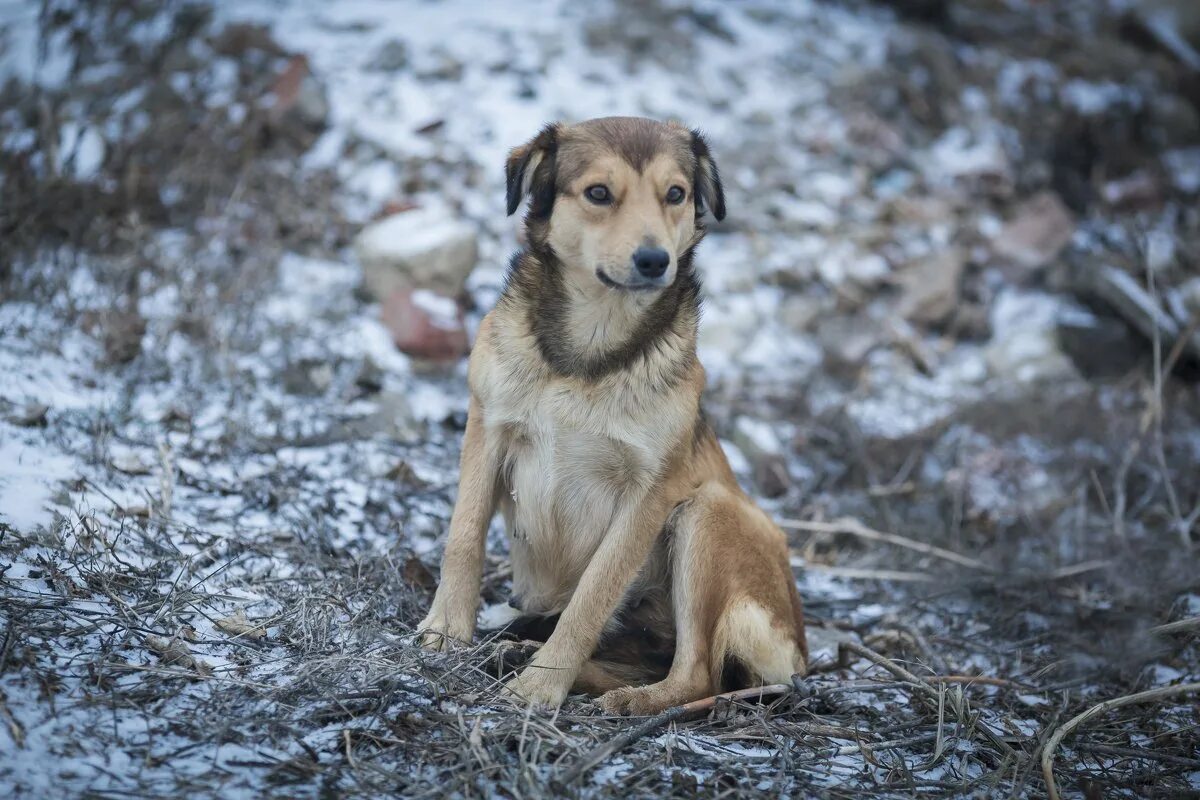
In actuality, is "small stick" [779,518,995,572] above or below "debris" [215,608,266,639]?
below

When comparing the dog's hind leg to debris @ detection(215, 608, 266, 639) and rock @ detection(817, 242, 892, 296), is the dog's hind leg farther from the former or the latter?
rock @ detection(817, 242, 892, 296)

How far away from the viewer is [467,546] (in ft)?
12.5

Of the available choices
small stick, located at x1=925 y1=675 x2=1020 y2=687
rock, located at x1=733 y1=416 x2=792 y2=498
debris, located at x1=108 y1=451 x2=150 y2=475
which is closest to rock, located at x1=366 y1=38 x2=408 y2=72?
rock, located at x1=733 y1=416 x2=792 y2=498

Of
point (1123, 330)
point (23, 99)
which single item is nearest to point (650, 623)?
point (1123, 330)

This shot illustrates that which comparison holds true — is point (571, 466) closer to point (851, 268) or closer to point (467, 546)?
point (467, 546)

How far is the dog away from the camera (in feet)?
12.2

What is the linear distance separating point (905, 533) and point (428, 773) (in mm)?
3985

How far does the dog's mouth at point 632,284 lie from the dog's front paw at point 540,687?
4.73ft

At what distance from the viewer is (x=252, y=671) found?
3.29 metres

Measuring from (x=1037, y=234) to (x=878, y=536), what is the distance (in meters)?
5.02

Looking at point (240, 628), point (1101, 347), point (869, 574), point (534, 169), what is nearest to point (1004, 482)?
point (869, 574)

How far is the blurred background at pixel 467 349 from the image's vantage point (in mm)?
3305

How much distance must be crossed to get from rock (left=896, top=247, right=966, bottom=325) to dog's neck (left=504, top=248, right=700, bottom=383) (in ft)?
17.2

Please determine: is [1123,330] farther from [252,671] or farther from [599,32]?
[252,671]
